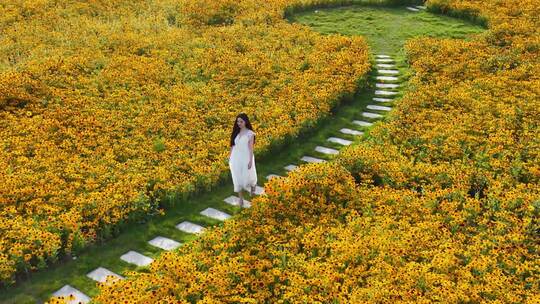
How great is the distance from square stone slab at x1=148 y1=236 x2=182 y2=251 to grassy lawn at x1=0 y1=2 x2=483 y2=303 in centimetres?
12

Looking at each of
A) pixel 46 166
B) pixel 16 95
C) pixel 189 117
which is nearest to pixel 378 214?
pixel 189 117

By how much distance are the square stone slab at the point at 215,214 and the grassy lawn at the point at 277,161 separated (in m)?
0.15

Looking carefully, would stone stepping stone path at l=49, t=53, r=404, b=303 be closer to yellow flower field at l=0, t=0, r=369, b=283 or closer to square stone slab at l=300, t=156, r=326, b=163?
square stone slab at l=300, t=156, r=326, b=163

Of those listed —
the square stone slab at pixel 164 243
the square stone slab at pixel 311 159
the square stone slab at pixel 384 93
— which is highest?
A: the square stone slab at pixel 384 93

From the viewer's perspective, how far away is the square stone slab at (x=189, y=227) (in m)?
11.1

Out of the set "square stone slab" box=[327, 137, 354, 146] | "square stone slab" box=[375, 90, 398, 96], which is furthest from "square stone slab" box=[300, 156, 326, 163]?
"square stone slab" box=[375, 90, 398, 96]

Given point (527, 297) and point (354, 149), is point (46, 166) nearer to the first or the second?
point (354, 149)

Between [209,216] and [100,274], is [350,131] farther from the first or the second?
[100,274]

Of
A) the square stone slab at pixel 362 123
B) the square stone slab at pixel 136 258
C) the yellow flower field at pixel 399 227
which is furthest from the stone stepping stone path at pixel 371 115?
the square stone slab at pixel 136 258

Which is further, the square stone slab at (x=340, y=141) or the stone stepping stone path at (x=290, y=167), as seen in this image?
the square stone slab at (x=340, y=141)

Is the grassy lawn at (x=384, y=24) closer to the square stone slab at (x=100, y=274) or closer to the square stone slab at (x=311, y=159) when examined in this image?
the square stone slab at (x=311, y=159)

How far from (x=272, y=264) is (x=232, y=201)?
10.1ft

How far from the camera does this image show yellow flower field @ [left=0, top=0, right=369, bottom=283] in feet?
36.3

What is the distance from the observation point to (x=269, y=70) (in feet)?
61.7
